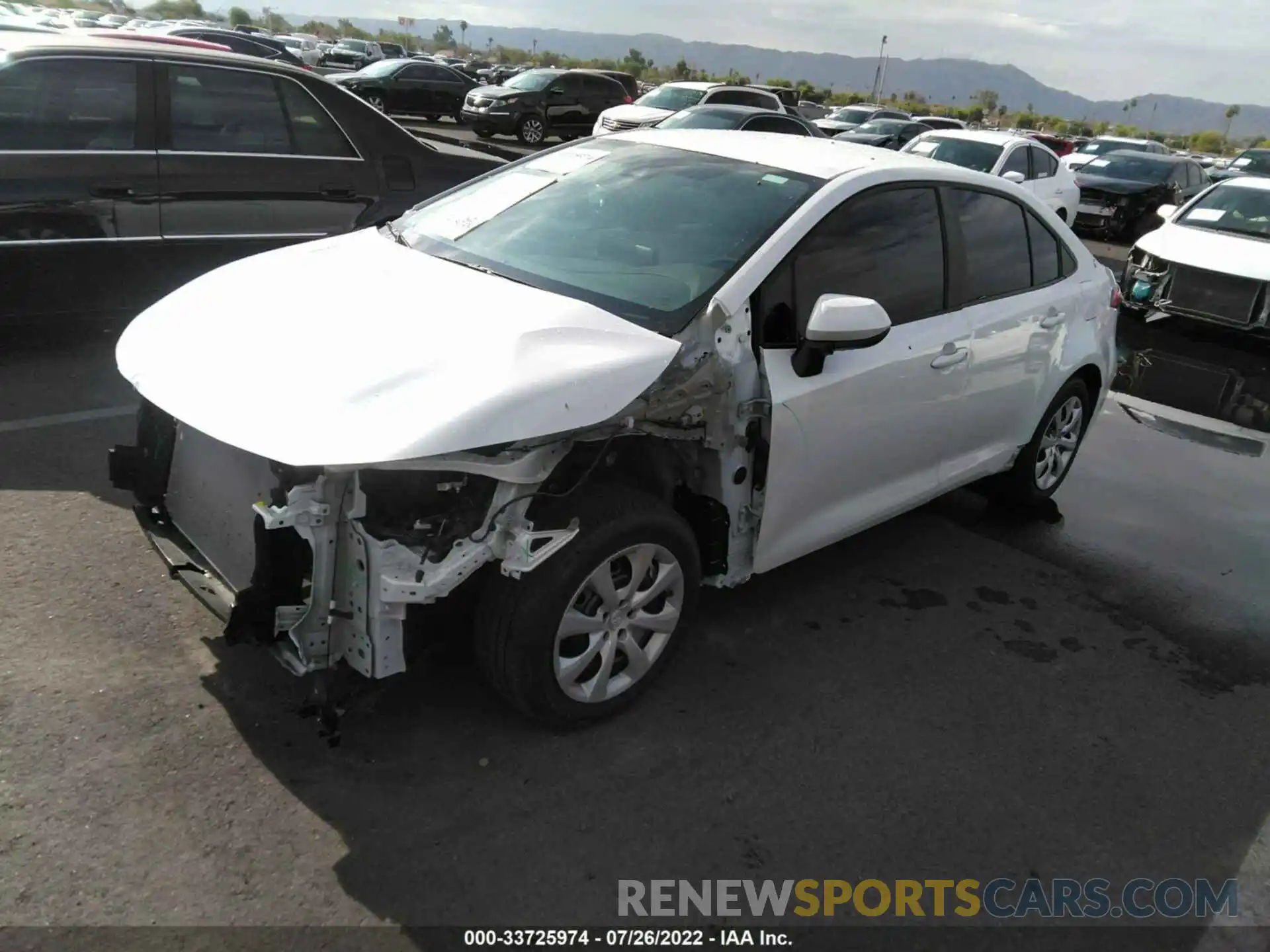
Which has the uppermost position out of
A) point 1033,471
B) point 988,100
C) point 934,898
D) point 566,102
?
point 988,100

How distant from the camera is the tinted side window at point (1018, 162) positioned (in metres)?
13.6

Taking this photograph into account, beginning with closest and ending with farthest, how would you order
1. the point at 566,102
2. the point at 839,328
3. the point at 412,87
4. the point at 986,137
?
the point at 839,328, the point at 986,137, the point at 566,102, the point at 412,87

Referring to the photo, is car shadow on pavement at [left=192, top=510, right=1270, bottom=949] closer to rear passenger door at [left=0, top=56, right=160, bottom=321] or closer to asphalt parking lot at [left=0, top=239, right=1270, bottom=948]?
asphalt parking lot at [left=0, top=239, right=1270, bottom=948]

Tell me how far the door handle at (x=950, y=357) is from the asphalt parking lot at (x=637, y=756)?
1015 millimetres

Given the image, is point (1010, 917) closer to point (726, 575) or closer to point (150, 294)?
point (726, 575)

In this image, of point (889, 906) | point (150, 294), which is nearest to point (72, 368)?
point (150, 294)

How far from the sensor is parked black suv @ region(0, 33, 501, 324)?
5.41 m

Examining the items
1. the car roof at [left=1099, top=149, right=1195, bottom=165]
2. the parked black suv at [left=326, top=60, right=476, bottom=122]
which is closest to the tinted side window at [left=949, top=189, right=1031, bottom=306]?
the car roof at [left=1099, top=149, right=1195, bottom=165]

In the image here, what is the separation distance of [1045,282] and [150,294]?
489 centimetres

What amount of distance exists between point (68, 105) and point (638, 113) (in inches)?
572

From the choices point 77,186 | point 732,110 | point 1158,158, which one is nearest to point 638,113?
point 732,110

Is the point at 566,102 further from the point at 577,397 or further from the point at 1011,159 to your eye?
the point at 577,397

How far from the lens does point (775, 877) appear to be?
2.75 m

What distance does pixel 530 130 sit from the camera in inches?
902
